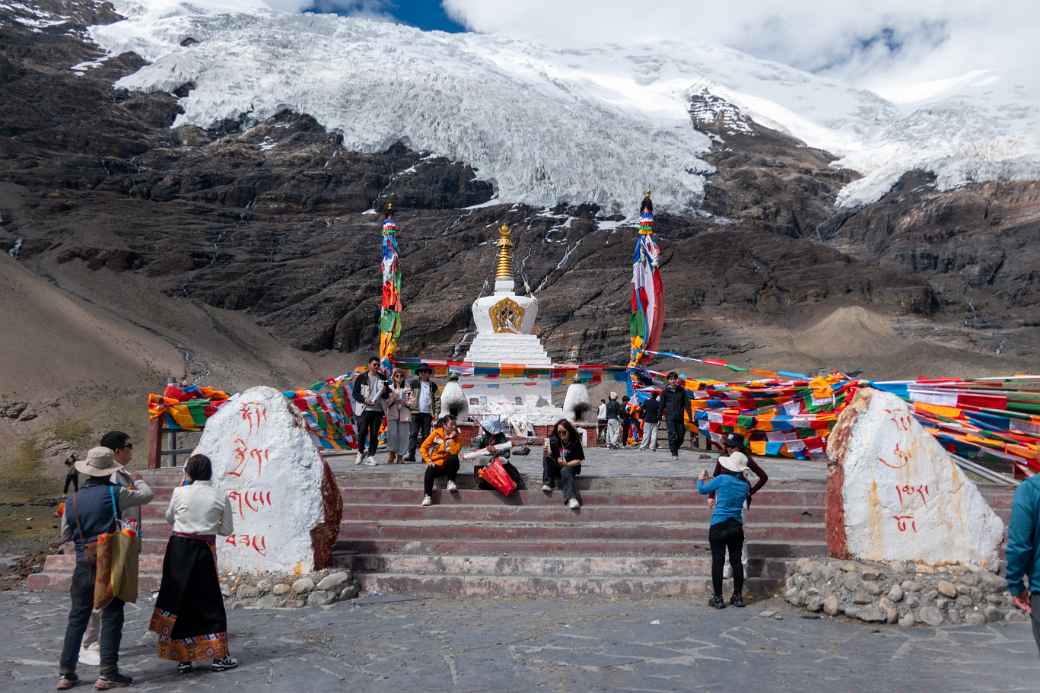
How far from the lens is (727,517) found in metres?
7.82

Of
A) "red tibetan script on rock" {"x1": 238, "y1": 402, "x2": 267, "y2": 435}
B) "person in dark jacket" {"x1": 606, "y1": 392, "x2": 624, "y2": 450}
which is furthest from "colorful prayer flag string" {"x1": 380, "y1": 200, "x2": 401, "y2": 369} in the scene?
"red tibetan script on rock" {"x1": 238, "y1": 402, "x2": 267, "y2": 435}

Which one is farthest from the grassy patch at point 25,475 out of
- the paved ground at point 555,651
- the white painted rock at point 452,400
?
the paved ground at point 555,651

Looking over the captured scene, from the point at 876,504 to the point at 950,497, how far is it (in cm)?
66

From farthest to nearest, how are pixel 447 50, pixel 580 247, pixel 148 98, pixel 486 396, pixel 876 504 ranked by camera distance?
pixel 447 50, pixel 148 98, pixel 580 247, pixel 486 396, pixel 876 504

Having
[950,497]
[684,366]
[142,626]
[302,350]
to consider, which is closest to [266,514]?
[142,626]

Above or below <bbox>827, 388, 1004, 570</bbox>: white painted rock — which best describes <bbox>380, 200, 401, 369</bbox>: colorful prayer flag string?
above

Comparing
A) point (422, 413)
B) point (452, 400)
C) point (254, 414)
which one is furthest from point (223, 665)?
point (452, 400)

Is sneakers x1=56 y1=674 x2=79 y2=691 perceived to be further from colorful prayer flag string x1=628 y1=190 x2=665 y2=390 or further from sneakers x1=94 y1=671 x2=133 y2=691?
colorful prayer flag string x1=628 y1=190 x2=665 y2=390

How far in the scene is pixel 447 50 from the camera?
99188mm

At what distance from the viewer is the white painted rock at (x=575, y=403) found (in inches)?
669

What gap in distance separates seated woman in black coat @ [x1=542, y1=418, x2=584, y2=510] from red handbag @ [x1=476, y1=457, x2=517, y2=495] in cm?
36

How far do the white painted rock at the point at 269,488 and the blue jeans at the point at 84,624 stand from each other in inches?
100

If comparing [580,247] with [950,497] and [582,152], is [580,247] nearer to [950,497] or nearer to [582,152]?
[582,152]

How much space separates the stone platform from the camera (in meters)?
8.66
